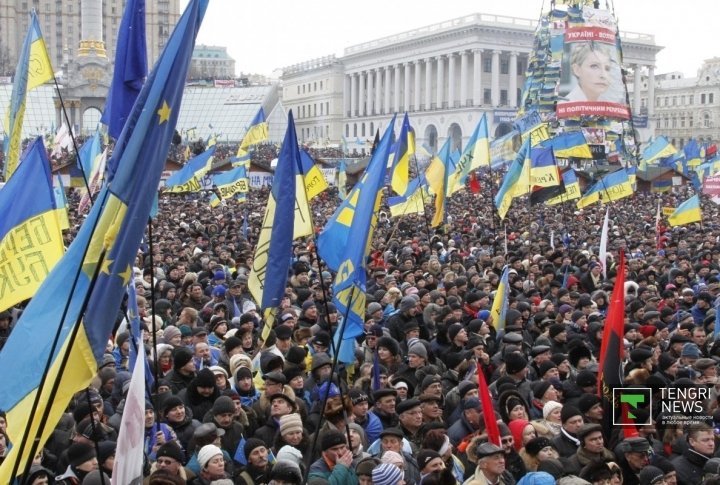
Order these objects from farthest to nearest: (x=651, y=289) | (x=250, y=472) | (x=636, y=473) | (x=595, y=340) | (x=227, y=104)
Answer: (x=227, y=104) < (x=651, y=289) < (x=595, y=340) < (x=636, y=473) < (x=250, y=472)

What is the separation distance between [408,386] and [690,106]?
106470mm

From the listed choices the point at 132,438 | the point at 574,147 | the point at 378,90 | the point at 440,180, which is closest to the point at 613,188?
the point at 574,147

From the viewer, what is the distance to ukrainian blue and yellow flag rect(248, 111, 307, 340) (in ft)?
21.4

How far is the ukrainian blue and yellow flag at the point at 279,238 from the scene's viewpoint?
6.52 m

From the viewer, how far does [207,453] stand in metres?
4.98

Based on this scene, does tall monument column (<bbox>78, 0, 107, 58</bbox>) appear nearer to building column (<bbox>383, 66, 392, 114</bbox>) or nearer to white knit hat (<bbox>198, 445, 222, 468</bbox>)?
building column (<bbox>383, 66, 392, 114</bbox>)

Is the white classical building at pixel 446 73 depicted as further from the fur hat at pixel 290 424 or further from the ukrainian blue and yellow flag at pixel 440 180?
the fur hat at pixel 290 424

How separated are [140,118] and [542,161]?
13945 mm

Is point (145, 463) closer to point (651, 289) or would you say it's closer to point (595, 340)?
point (595, 340)

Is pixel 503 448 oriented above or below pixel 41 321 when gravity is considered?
below

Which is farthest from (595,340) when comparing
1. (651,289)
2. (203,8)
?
(203,8)

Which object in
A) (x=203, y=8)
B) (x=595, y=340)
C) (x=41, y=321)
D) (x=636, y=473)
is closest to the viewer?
(x=41, y=321)

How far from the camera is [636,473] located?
5.48 meters

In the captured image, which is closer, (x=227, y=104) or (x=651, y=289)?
(x=651, y=289)
